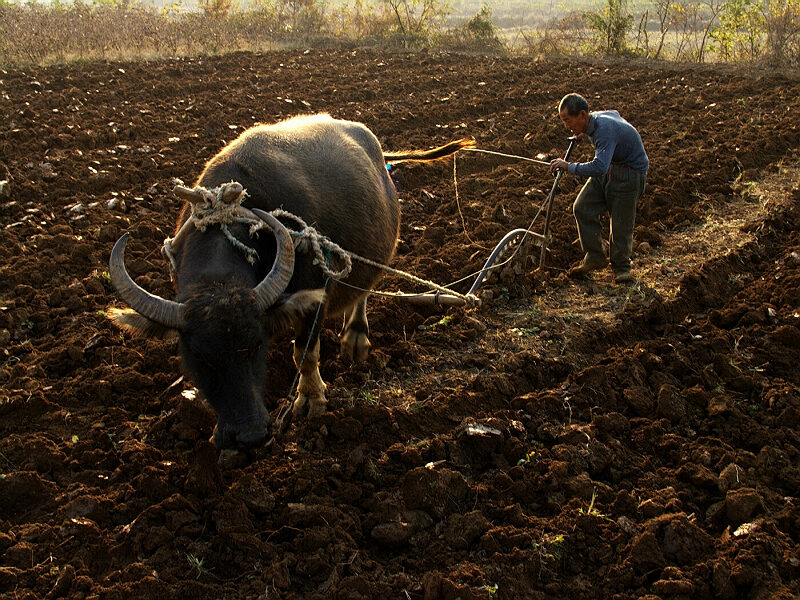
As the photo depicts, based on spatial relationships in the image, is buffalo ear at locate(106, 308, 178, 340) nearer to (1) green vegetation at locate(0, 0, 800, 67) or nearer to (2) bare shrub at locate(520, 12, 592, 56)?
(1) green vegetation at locate(0, 0, 800, 67)

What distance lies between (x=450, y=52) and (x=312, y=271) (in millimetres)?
16885

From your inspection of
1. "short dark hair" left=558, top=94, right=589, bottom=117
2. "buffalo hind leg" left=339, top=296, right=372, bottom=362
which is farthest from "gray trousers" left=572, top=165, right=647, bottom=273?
"buffalo hind leg" left=339, top=296, right=372, bottom=362

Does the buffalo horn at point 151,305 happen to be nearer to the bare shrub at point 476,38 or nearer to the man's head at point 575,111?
the man's head at point 575,111

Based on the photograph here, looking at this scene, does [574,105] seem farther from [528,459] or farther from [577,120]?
[528,459]

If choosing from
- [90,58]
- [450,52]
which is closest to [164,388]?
[90,58]

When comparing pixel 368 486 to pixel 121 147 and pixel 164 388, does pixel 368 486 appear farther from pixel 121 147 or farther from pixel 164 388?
pixel 121 147

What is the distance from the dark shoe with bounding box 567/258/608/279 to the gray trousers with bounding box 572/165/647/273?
0.03m

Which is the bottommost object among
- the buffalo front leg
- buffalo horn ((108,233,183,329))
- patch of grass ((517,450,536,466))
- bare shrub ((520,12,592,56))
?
patch of grass ((517,450,536,466))

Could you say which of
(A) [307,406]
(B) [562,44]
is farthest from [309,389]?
(B) [562,44]

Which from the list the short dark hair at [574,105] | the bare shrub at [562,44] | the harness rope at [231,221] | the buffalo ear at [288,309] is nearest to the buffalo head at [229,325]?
the buffalo ear at [288,309]

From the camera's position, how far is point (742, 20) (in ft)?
56.2

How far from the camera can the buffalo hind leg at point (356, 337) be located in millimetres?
4965

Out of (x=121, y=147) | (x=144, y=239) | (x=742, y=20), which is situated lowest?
(x=144, y=239)

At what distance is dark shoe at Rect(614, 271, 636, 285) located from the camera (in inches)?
234
